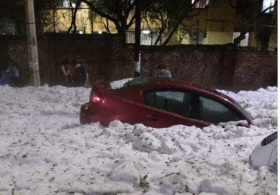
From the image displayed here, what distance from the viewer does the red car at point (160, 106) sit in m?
5.40

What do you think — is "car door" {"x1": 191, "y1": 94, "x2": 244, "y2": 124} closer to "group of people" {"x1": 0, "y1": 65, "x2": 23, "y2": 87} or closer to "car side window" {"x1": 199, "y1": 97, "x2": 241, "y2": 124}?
"car side window" {"x1": 199, "y1": 97, "x2": 241, "y2": 124}

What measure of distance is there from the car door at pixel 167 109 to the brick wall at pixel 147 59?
706 cm

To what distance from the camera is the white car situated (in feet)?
11.1

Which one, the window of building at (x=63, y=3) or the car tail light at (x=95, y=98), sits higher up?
the window of building at (x=63, y=3)

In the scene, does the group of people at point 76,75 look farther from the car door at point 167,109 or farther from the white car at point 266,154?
the white car at point 266,154

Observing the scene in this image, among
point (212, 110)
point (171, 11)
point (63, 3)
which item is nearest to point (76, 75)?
point (212, 110)

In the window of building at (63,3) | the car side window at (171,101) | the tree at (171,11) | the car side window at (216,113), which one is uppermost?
the window of building at (63,3)

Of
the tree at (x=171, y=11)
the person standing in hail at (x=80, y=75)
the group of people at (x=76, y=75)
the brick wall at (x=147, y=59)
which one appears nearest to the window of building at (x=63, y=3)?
the tree at (x=171, y=11)

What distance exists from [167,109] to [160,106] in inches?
5.3

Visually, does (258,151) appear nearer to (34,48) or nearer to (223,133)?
(223,133)

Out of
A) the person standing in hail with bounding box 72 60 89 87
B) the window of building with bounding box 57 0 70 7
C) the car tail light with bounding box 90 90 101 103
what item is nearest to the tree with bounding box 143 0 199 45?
the window of building with bounding box 57 0 70 7

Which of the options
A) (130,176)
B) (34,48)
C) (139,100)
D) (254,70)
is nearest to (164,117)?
(139,100)

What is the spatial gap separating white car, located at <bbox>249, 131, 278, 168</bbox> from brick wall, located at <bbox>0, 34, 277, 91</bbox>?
9111mm

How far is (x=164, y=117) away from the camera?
5441 millimetres
